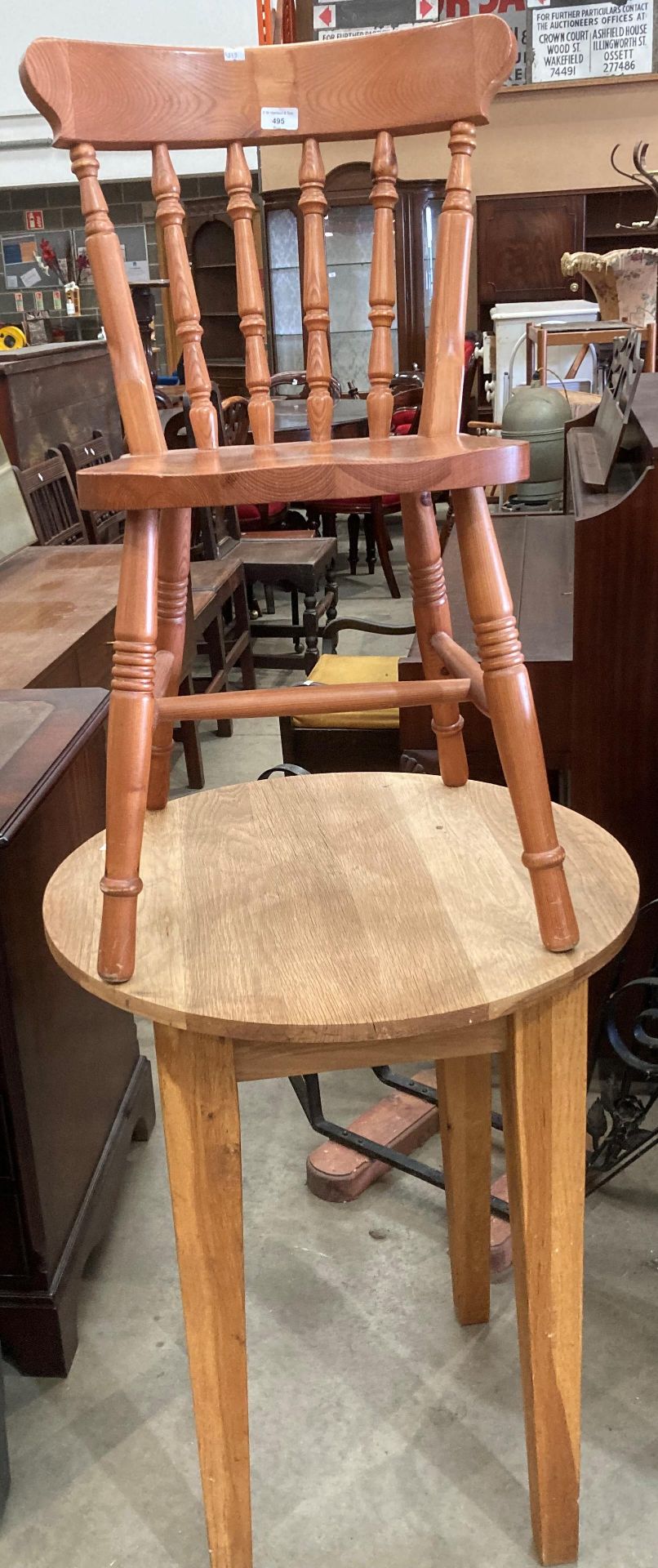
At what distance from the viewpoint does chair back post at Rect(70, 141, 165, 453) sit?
0.94 metres

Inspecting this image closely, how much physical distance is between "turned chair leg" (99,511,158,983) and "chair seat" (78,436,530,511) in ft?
0.12

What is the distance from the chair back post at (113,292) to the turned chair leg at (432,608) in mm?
340

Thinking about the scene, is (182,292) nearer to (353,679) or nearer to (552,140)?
(353,679)

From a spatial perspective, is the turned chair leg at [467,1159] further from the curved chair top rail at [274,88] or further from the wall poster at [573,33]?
the wall poster at [573,33]

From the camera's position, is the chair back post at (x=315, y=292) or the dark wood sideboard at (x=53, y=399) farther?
the dark wood sideboard at (x=53, y=399)

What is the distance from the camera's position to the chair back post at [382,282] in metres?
1.10

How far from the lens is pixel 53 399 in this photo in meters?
4.04

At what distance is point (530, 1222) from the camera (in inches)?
39.1

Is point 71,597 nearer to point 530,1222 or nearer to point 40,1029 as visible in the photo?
point 40,1029

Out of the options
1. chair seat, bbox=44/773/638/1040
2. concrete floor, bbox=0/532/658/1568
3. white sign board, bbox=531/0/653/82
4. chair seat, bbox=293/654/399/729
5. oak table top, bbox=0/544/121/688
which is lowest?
concrete floor, bbox=0/532/658/1568

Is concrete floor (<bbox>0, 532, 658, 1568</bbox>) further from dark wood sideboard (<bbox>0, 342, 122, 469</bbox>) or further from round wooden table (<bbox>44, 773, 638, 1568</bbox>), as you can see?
dark wood sideboard (<bbox>0, 342, 122, 469</bbox>)

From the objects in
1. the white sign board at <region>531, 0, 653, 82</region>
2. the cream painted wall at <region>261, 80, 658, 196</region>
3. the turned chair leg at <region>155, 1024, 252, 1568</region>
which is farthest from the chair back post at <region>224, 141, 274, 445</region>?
the white sign board at <region>531, 0, 653, 82</region>

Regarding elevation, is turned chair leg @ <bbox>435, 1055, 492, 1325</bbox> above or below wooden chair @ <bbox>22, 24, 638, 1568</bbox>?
below

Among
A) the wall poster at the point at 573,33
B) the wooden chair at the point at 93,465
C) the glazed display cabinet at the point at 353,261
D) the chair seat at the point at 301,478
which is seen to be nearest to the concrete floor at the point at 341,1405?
the chair seat at the point at 301,478
